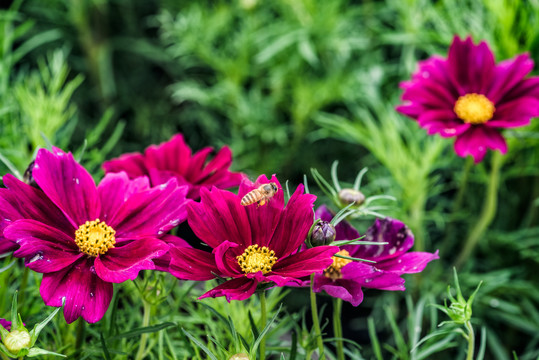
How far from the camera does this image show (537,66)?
0.86 meters

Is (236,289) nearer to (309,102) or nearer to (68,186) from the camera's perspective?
(68,186)

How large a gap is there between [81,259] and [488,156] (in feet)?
2.35

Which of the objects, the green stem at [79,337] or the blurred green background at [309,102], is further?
the blurred green background at [309,102]

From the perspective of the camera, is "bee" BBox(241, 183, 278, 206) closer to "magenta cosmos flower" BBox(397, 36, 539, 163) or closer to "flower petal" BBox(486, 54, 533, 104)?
"magenta cosmos flower" BBox(397, 36, 539, 163)

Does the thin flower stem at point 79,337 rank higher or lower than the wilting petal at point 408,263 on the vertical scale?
lower

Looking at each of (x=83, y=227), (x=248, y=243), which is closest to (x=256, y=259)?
(x=248, y=243)

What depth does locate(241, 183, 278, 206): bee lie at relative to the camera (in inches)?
16.1

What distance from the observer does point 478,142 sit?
2.06 ft

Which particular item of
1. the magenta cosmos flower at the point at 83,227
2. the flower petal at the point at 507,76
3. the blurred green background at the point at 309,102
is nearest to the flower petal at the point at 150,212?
the magenta cosmos flower at the point at 83,227

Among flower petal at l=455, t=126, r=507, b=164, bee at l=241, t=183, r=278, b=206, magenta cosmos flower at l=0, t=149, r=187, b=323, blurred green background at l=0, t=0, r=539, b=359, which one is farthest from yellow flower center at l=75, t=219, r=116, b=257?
flower petal at l=455, t=126, r=507, b=164

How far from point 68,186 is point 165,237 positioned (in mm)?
81

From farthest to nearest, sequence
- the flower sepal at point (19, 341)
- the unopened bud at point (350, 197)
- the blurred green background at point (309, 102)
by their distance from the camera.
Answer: the blurred green background at point (309, 102) → the unopened bud at point (350, 197) → the flower sepal at point (19, 341)

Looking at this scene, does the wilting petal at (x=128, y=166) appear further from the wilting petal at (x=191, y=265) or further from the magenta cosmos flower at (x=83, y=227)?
the wilting petal at (x=191, y=265)

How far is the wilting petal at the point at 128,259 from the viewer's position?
0.39 metres
